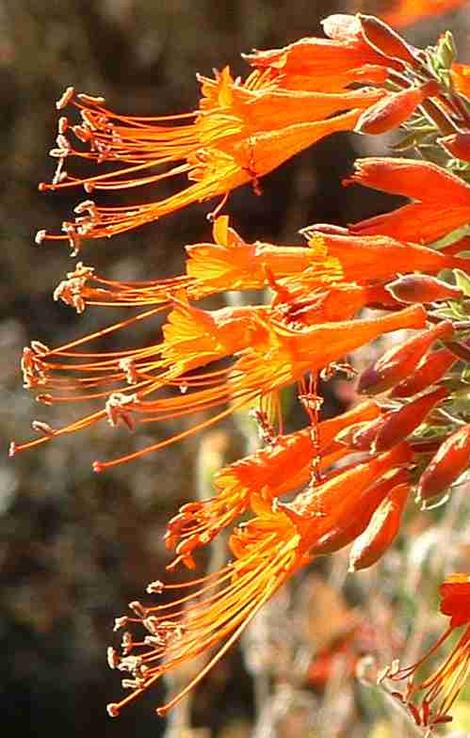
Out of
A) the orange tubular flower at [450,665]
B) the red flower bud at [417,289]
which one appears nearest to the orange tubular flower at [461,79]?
the red flower bud at [417,289]

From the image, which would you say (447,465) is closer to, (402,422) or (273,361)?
(402,422)

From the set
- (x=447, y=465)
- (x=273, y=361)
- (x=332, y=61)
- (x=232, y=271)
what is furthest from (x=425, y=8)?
(x=447, y=465)

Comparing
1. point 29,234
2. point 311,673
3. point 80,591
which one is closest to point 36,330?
point 29,234

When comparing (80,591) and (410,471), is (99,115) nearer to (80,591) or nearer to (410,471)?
(410,471)

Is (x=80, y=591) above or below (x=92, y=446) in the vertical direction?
below

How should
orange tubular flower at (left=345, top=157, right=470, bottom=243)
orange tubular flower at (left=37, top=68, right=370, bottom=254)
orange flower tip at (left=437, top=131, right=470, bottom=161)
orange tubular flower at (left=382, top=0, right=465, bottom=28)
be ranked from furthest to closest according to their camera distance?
1. orange tubular flower at (left=382, top=0, right=465, bottom=28)
2. orange tubular flower at (left=37, top=68, right=370, bottom=254)
3. orange tubular flower at (left=345, top=157, right=470, bottom=243)
4. orange flower tip at (left=437, top=131, right=470, bottom=161)

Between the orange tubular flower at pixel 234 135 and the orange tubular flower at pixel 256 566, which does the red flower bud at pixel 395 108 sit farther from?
the orange tubular flower at pixel 256 566

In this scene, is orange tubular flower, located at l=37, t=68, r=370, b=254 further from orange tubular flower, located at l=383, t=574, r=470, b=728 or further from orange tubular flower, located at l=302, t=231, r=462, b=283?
orange tubular flower, located at l=383, t=574, r=470, b=728

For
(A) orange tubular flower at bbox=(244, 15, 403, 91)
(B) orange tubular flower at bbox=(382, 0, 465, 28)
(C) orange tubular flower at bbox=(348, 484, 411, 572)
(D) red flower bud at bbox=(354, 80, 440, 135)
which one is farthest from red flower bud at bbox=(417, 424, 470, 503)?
(B) orange tubular flower at bbox=(382, 0, 465, 28)
